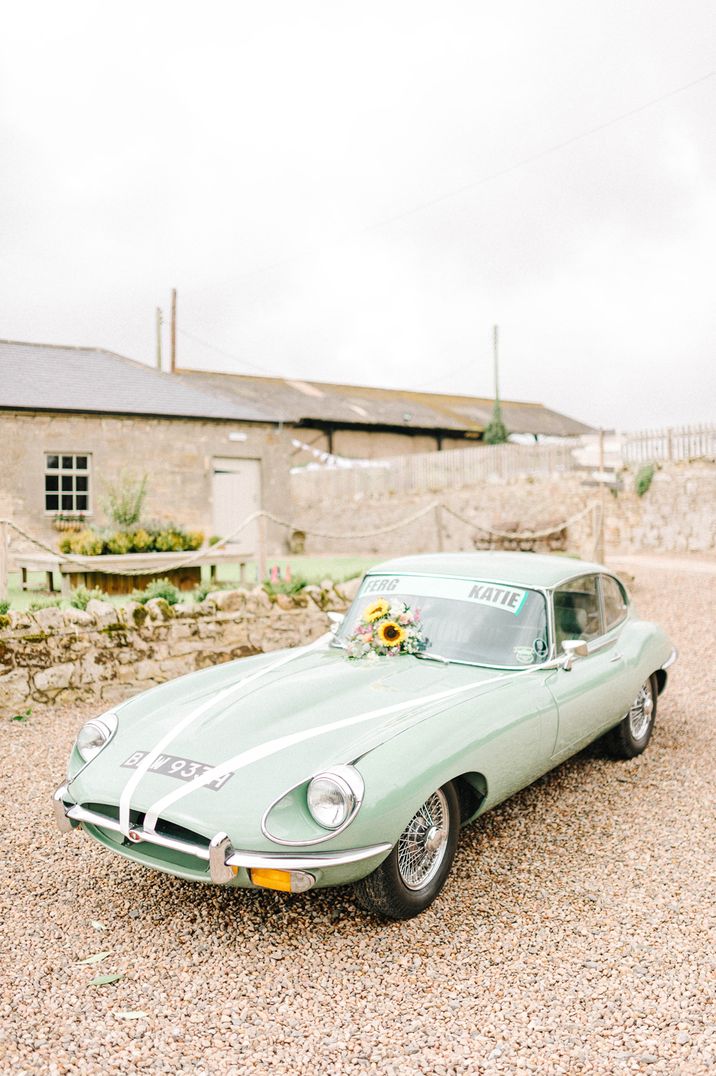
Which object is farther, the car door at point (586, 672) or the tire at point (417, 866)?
the car door at point (586, 672)

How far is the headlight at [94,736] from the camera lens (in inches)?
133

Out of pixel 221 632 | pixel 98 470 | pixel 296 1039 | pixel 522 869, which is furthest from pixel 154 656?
pixel 98 470

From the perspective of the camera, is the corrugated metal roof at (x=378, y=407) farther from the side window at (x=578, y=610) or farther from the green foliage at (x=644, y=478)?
the side window at (x=578, y=610)

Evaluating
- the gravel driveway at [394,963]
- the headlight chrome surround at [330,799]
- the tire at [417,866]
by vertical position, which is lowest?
the gravel driveway at [394,963]

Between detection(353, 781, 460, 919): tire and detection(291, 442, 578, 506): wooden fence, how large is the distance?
17907 millimetres

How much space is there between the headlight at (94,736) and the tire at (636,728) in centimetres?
303

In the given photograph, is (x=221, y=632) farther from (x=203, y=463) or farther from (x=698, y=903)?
(x=203, y=463)

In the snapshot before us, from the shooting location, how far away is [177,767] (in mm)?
2986

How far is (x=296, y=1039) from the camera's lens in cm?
234

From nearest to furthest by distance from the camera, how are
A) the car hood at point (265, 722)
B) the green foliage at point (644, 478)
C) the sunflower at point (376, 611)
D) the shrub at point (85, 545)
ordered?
the car hood at point (265, 722), the sunflower at point (376, 611), the shrub at point (85, 545), the green foliage at point (644, 478)

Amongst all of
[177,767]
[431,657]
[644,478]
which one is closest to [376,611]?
[431,657]

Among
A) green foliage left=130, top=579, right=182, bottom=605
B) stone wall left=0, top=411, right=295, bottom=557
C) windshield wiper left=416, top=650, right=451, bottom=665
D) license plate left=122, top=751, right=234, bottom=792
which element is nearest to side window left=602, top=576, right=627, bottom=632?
windshield wiper left=416, top=650, right=451, bottom=665

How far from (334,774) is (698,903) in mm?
1696

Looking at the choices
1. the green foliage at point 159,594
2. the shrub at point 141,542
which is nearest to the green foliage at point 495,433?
the shrub at point 141,542
